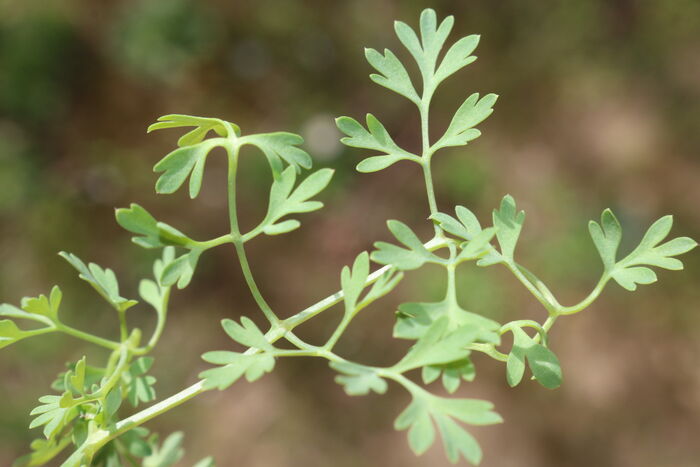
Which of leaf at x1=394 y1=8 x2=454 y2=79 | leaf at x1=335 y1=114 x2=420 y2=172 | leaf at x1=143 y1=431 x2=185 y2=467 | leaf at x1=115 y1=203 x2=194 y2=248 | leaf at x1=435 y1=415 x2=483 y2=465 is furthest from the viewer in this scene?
leaf at x1=143 y1=431 x2=185 y2=467

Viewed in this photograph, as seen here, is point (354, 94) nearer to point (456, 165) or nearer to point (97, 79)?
point (456, 165)

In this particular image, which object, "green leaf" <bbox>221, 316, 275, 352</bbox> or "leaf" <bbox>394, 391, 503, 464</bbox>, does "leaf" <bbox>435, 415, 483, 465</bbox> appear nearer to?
"leaf" <bbox>394, 391, 503, 464</bbox>

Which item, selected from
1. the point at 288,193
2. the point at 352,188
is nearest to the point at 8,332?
the point at 288,193

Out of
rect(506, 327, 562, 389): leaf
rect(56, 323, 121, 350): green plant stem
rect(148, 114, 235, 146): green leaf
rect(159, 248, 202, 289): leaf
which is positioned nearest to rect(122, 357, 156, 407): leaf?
rect(56, 323, 121, 350): green plant stem

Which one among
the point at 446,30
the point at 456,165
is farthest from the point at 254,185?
the point at 446,30

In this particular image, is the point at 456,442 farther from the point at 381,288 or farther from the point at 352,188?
the point at 352,188

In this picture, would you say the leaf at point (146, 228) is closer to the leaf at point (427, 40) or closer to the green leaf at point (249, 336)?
the green leaf at point (249, 336)
